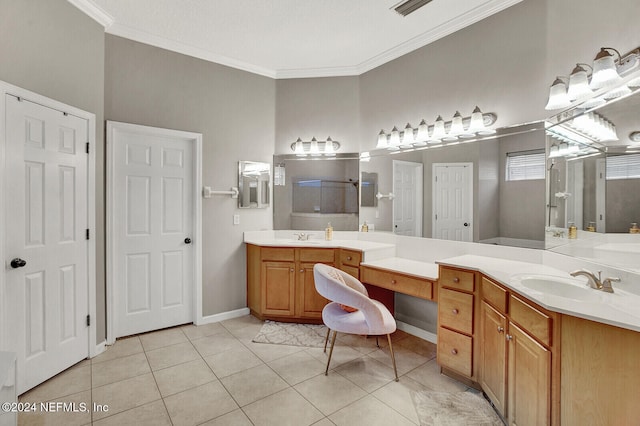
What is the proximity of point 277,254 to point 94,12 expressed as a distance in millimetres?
2694

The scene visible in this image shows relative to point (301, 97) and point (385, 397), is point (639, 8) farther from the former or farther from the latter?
point (301, 97)

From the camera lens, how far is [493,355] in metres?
1.94

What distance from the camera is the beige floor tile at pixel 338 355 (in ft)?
8.41

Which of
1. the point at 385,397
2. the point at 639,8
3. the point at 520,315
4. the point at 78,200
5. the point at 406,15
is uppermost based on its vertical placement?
the point at 406,15

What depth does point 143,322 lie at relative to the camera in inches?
123

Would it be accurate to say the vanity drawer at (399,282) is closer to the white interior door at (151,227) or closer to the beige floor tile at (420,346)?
the beige floor tile at (420,346)

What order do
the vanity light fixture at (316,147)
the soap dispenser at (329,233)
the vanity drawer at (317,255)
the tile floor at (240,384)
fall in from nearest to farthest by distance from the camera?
the tile floor at (240,384) → the vanity drawer at (317,255) → the soap dispenser at (329,233) → the vanity light fixture at (316,147)

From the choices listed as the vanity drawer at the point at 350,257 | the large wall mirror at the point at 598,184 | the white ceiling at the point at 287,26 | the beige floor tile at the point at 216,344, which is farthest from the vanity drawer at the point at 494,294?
the white ceiling at the point at 287,26

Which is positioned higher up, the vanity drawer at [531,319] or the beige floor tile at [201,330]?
the vanity drawer at [531,319]

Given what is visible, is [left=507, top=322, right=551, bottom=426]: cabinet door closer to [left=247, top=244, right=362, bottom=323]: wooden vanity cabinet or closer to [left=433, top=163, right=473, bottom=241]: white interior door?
[left=433, top=163, right=473, bottom=241]: white interior door

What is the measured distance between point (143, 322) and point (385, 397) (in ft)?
8.07

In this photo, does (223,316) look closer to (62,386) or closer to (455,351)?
(62,386)

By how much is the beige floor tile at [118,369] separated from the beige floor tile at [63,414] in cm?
18

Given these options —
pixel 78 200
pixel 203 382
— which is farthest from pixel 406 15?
pixel 203 382
